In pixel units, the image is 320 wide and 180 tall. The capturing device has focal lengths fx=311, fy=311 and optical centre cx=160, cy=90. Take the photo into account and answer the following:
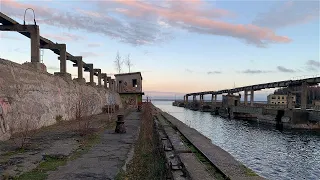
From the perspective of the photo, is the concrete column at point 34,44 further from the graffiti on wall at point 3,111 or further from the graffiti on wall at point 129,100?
the graffiti on wall at point 129,100

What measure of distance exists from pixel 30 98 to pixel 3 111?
142 inches

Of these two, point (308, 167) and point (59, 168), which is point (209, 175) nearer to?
point (59, 168)

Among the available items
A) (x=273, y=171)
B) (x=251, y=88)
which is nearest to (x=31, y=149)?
(x=273, y=171)

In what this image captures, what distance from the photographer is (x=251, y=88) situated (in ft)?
237

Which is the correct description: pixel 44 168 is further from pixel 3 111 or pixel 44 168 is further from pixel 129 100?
pixel 129 100

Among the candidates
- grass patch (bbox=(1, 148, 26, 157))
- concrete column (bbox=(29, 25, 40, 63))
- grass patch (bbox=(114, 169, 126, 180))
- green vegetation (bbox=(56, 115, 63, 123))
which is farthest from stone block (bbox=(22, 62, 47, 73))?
grass patch (bbox=(114, 169, 126, 180))

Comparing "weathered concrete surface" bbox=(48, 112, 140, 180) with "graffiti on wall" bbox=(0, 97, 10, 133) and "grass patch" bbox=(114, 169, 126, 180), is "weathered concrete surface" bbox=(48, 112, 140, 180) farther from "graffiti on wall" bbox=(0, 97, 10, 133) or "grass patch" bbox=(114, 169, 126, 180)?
"graffiti on wall" bbox=(0, 97, 10, 133)

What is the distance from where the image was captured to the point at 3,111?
38.5 ft

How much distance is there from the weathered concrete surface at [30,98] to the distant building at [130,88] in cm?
3178

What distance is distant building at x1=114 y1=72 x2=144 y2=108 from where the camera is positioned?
2206 inches

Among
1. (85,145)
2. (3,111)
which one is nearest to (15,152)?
(85,145)

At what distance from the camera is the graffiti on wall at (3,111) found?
11.4 metres

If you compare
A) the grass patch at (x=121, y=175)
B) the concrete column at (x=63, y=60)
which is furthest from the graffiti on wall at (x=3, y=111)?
the concrete column at (x=63, y=60)

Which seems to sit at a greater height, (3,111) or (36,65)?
(36,65)
